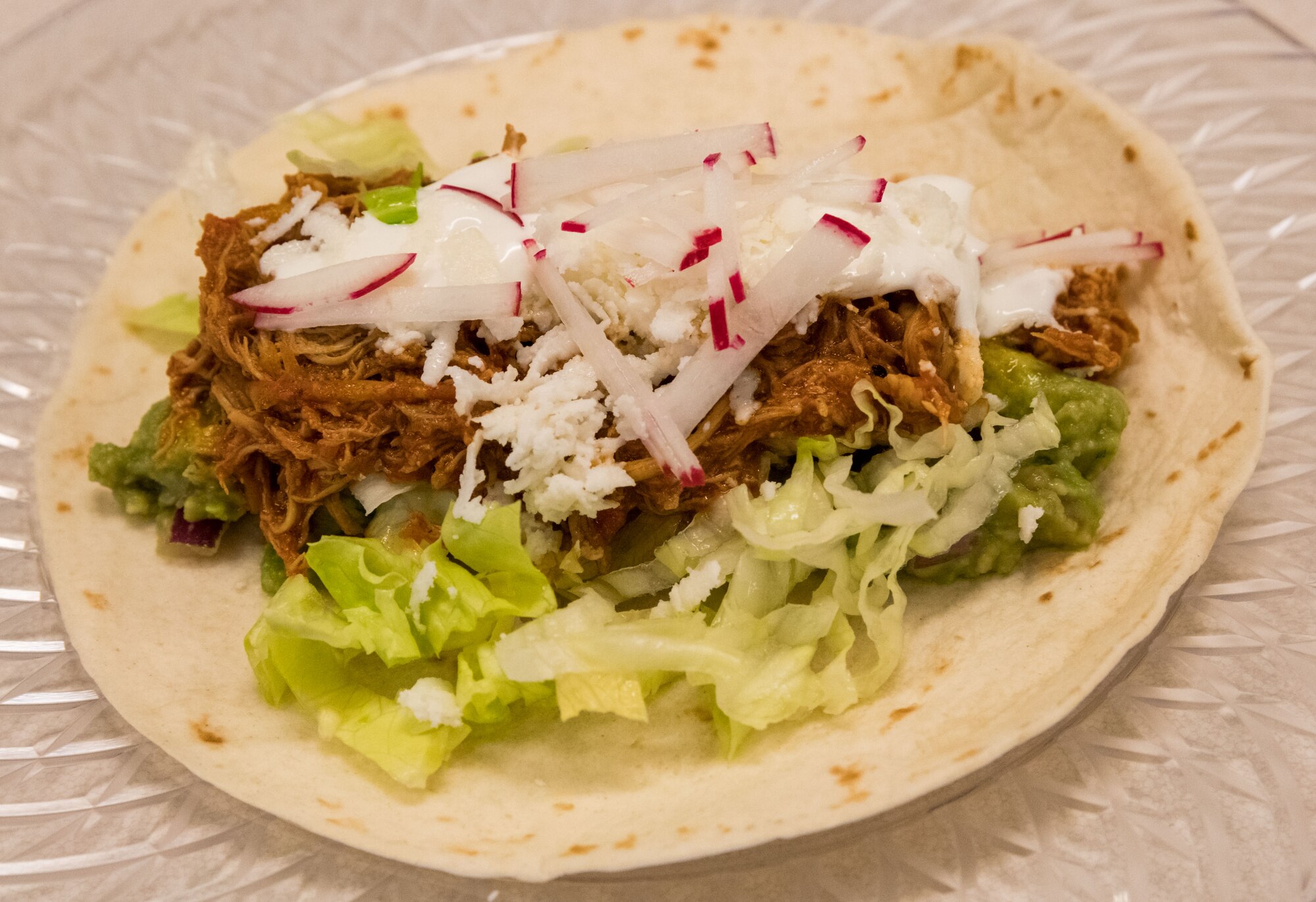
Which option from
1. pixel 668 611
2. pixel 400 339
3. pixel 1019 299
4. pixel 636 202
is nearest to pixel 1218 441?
pixel 1019 299

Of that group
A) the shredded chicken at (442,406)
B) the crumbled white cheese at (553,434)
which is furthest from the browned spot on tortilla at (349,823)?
the crumbled white cheese at (553,434)

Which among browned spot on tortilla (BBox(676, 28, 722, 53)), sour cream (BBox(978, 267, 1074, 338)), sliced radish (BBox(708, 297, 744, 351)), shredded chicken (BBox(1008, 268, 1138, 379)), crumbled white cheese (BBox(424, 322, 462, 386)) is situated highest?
browned spot on tortilla (BBox(676, 28, 722, 53))

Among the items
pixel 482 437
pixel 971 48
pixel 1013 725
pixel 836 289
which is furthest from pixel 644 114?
pixel 1013 725

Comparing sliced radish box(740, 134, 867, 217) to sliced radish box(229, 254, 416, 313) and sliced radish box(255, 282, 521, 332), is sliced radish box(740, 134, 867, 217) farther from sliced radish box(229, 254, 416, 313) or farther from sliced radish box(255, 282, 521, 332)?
sliced radish box(229, 254, 416, 313)

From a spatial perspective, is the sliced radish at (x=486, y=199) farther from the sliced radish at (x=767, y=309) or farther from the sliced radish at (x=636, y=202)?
the sliced radish at (x=767, y=309)

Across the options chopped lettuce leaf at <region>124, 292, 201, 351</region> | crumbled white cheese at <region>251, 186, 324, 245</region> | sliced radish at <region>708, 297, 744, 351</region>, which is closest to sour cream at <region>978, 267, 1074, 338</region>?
sliced radish at <region>708, 297, 744, 351</region>

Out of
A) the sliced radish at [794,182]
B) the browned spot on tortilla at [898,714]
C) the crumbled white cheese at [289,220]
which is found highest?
the crumbled white cheese at [289,220]

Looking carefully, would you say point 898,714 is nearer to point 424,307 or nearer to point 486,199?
point 424,307
